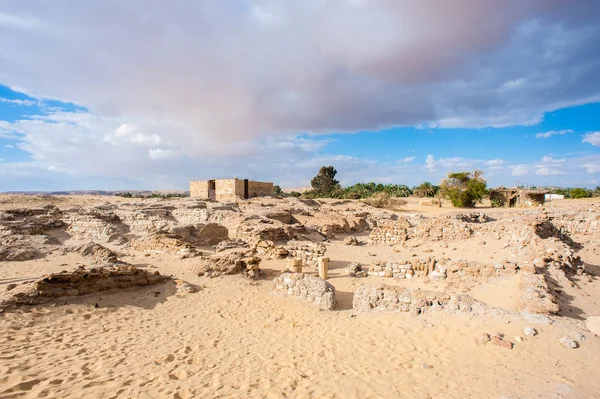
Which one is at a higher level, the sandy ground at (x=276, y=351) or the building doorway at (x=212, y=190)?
the building doorway at (x=212, y=190)

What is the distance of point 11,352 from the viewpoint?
4.94 metres

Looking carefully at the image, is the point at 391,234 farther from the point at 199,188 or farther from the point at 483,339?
the point at 199,188

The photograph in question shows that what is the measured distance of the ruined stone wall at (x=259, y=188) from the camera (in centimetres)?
3803

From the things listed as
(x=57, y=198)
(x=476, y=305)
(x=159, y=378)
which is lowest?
(x=159, y=378)

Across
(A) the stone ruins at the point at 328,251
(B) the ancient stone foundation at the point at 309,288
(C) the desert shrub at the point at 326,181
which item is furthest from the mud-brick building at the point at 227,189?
(B) the ancient stone foundation at the point at 309,288

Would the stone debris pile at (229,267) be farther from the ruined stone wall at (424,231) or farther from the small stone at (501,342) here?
the ruined stone wall at (424,231)

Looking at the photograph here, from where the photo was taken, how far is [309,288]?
27.1ft

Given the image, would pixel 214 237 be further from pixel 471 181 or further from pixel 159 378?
pixel 471 181

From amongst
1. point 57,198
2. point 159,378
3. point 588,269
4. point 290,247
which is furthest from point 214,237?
point 57,198

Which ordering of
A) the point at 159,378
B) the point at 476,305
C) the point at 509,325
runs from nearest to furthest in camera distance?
the point at 159,378, the point at 509,325, the point at 476,305

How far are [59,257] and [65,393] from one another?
1130 centimetres

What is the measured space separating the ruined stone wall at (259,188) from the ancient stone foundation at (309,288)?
1168 inches

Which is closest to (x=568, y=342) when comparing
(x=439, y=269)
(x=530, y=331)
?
(x=530, y=331)

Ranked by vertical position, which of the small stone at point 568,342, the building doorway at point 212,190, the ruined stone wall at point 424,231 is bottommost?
the small stone at point 568,342
